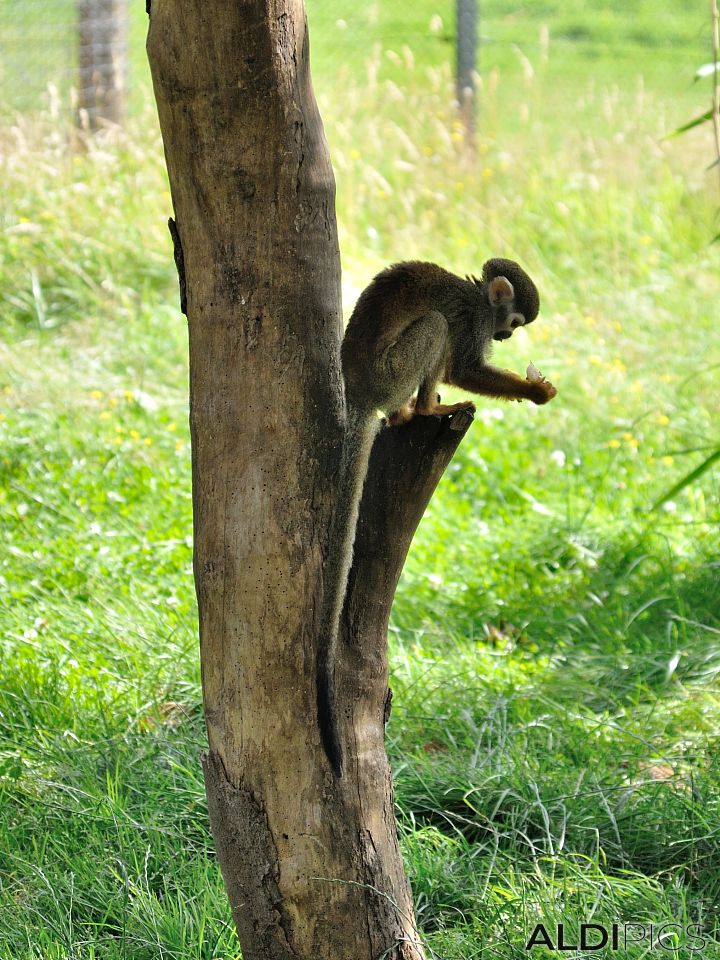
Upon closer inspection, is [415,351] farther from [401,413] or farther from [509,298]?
[509,298]

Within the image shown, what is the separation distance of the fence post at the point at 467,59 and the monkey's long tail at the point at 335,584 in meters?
7.03

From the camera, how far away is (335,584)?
2443 mm

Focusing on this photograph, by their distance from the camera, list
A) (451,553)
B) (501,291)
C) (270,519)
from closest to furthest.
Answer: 1. (270,519)
2. (501,291)
3. (451,553)

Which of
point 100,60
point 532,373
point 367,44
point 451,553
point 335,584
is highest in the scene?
point 367,44

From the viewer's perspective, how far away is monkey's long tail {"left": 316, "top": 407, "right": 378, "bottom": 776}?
241 centimetres

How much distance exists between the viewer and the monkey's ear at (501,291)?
3357 millimetres

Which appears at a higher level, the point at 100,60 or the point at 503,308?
the point at 100,60

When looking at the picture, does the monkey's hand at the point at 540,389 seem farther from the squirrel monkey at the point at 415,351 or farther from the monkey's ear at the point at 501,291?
the monkey's ear at the point at 501,291

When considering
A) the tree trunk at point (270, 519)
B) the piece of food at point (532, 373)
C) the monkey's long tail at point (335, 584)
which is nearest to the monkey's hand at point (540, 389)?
the piece of food at point (532, 373)

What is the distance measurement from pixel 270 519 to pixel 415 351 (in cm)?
99

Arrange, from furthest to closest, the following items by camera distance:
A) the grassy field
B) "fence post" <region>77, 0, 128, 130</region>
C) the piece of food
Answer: "fence post" <region>77, 0, 128, 130</region> → the piece of food → the grassy field

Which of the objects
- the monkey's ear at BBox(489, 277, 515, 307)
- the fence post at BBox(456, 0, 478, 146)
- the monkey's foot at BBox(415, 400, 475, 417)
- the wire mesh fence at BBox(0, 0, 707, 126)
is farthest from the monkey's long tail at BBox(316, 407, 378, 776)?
the fence post at BBox(456, 0, 478, 146)

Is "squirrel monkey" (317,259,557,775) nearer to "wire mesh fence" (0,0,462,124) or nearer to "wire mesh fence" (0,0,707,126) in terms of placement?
"wire mesh fence" (0,0,707,126)

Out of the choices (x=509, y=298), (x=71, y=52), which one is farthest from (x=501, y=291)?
(x=71, y=52)
